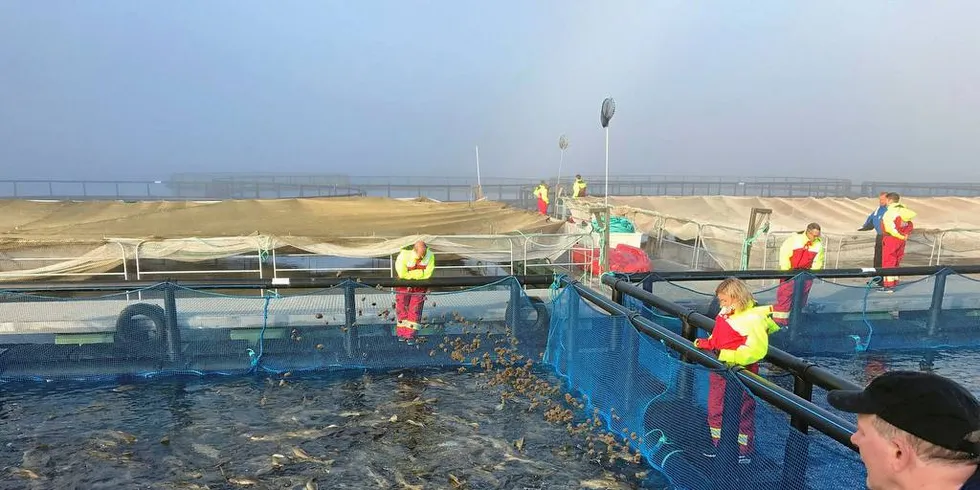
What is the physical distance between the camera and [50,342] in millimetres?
7371

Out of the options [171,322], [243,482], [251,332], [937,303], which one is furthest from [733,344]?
[171,322]

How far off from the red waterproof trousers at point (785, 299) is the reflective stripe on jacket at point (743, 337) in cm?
410

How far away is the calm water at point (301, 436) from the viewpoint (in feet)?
16.2

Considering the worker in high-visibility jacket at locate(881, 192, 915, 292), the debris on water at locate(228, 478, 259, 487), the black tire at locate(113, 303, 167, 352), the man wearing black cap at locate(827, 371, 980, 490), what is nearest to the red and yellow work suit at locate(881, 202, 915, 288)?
the worker in high-visibility jacket at locate(881, 192, 915, 292)

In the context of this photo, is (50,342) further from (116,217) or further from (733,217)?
(733,217)

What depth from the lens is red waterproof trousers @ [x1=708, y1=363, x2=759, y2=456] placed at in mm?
4039

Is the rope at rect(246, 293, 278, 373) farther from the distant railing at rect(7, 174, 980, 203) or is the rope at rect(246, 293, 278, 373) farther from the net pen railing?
the distant railing at rect(7, 174, 980, 203)

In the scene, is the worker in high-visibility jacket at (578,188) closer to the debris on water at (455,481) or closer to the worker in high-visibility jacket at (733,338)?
the worker in high-visibility jacket at (733,338)

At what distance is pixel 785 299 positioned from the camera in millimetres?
8484

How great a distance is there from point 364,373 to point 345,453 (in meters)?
2.17

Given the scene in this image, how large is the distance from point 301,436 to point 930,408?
5.45 m

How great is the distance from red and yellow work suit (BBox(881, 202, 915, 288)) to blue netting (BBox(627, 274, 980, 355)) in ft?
7.21

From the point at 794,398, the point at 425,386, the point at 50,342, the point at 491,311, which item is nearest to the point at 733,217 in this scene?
the point at 491,311

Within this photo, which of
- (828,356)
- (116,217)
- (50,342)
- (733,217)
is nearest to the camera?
(50,342)
